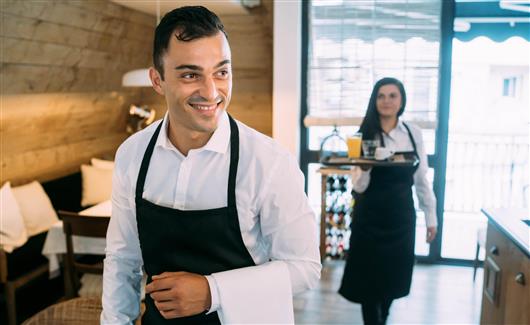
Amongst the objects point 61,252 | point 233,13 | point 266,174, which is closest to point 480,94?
point 233,13

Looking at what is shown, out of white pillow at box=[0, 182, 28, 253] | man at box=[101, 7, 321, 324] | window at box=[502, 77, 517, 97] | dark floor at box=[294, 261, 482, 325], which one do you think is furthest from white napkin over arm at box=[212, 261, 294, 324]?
window at box=[502, 77, 517, 97]

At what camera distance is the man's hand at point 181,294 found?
41.3 inches

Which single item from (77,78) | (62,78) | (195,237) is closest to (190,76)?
(195,237)

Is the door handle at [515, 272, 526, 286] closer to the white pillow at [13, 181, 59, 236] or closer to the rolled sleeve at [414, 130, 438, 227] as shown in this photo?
the rolled sleeve at [414, 130, 438, 227]

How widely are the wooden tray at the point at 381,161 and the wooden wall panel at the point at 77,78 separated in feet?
5.89

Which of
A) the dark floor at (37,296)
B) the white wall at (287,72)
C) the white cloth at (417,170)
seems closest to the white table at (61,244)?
the dark floor at (37,296)

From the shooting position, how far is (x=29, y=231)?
343 cm

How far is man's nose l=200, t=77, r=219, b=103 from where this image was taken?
1054 millimetres

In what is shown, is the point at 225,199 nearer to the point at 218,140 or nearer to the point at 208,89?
the point at 218,140

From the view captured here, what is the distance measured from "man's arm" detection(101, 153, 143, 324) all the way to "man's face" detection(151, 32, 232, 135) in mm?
281

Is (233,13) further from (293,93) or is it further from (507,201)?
(507,201)

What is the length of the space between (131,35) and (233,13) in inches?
31.6

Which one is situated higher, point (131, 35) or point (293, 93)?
point (131, 35)

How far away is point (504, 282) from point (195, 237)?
1537 mm
